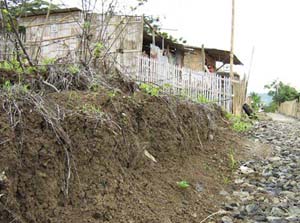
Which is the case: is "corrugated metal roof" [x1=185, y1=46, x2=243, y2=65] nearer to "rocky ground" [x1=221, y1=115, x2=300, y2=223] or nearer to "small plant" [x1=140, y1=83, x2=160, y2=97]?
"rocky ground" [x1=221, y1=115, x2=300, y2=223]

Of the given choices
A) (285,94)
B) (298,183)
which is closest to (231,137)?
(298,183)

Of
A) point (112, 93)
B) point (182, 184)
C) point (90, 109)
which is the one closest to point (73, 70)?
point (112, 93)

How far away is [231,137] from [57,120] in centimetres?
527

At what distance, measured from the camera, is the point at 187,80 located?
470 inches

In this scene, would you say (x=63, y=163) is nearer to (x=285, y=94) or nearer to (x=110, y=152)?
(x=110, y=152)

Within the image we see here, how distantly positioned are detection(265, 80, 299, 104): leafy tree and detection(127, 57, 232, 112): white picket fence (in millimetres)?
36657

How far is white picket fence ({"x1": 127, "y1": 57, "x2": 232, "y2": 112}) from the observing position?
1103 cm

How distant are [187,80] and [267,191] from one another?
6.79 metres

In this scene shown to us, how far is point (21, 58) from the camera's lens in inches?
191

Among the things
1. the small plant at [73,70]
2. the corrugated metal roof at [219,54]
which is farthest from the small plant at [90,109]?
the corrugated metal roof at [219,54]

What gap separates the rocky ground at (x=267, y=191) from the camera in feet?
15.0

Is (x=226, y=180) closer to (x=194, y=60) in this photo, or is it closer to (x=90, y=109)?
(x=90, y=109)

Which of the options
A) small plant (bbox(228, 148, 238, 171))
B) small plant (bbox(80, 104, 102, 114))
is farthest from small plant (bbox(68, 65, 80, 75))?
small plant (bbox(228, 148, 238, 171))

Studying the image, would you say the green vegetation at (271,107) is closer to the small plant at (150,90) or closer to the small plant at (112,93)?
the small plant at (150,90)
